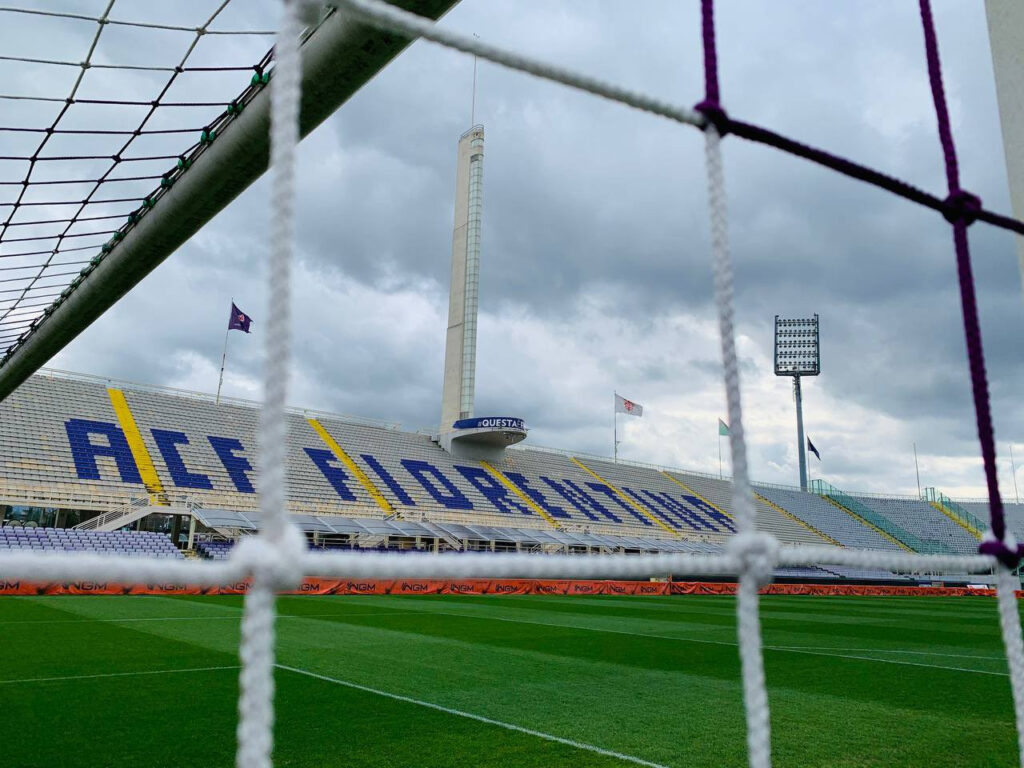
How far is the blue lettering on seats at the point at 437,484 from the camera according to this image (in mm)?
28245

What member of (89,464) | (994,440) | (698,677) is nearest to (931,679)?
(698,677)

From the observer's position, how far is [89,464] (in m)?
21.6

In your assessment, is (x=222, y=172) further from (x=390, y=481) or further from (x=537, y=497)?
(x=537, y=497)

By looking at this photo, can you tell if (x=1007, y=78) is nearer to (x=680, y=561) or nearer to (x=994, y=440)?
(x=994, y=440)

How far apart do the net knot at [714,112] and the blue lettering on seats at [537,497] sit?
2913 cm

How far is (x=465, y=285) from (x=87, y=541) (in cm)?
1734

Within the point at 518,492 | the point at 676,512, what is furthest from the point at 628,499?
the point at 518,492

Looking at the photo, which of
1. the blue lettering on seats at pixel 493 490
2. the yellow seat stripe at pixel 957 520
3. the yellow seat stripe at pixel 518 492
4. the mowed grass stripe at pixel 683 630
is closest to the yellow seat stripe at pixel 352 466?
the blue lettering on seats at pixel 493 490

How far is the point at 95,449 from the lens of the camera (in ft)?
73.9

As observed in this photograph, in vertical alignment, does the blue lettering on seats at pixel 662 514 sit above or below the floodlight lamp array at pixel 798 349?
below

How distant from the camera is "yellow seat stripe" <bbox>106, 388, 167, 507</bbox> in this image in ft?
71.8

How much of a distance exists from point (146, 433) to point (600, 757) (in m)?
24.0

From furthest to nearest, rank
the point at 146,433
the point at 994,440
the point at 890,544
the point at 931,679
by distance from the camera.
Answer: the point at 890,544 < the point at 146,433 < the point at 931,679 < the point at 994,440

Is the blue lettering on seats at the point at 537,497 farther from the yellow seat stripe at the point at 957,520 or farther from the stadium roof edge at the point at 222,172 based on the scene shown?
the yellow seat stripe at the point at 957,520
